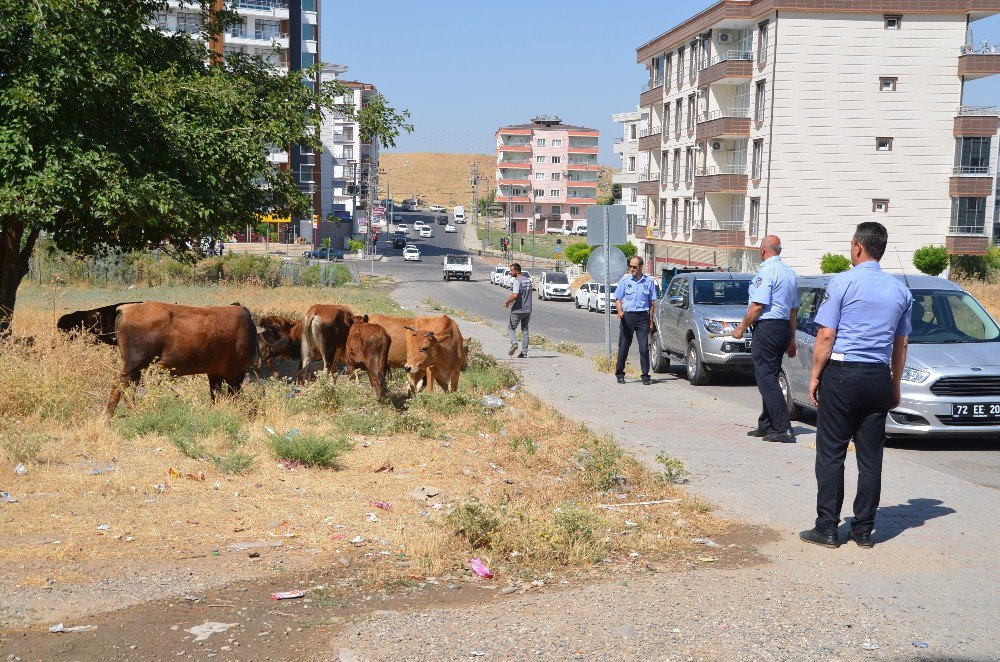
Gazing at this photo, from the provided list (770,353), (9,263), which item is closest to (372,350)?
(770,353)

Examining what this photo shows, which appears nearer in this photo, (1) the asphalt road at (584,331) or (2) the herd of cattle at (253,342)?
(1) the asphalt road at (584,331)

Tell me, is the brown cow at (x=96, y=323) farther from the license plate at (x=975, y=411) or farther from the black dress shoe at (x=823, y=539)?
the license plate at (x=975, y=411)

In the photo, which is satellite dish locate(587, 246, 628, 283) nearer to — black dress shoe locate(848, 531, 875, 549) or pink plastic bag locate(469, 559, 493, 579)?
black dress shoe locate(848, 531, 875, 549)

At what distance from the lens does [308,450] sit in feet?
28.9

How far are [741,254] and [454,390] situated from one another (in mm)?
47587

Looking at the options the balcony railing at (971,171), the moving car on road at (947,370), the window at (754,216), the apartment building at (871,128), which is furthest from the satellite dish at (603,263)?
the balcony railing at (971,171)

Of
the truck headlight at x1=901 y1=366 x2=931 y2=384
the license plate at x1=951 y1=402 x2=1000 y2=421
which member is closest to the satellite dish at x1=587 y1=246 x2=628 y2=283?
the truck headlight at x1=901 y1=366 x2=931 y2=384

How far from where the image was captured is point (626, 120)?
9506 centimetres

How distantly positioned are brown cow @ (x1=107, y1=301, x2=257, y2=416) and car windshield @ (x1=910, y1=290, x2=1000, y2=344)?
24.2 feet

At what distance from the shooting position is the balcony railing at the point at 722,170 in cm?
5859

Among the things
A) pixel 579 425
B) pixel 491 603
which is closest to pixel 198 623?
pixel 491 603

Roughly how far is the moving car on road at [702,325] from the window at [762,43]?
39.7m

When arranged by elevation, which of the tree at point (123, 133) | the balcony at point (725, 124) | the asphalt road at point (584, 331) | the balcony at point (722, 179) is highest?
the balcony at point (725, 124)

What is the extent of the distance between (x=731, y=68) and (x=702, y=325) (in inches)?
1700
